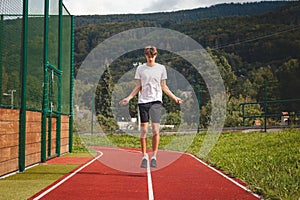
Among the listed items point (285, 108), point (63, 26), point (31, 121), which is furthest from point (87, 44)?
point (31, 121)

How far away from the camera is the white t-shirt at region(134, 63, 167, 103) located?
8984mm

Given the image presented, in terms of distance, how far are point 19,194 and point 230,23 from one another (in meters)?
75.0

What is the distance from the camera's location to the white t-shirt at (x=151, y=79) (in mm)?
8984

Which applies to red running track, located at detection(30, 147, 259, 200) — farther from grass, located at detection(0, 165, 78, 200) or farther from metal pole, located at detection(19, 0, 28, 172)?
metal pole, located at detection(19, 0, 28, 172)

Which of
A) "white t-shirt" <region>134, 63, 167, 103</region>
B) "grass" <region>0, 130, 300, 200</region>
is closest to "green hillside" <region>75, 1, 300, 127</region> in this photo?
"grass" <region>0, 130, 300, 200</region>

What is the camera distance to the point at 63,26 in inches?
696

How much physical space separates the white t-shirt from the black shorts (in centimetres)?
7

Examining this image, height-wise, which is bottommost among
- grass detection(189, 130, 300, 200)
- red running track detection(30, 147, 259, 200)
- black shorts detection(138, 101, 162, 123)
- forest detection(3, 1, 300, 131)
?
red running track detection(30, 147, 259, 200)

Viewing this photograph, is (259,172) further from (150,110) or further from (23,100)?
(23,100)

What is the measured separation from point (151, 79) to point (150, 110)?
529 millimetres

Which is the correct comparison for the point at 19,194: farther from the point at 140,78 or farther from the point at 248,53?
the point at 248,53

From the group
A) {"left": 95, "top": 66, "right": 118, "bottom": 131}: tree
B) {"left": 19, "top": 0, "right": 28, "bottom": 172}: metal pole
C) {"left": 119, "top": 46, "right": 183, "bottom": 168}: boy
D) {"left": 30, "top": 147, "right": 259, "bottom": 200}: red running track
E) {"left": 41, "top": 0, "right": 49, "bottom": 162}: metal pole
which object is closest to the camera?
{"left": 30, "top": 147, "right": 259, "bottom": 200}: red running track

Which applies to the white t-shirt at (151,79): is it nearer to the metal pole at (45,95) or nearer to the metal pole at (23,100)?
the metal pole at (23,100)

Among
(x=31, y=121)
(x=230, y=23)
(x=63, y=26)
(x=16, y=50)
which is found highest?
(x=230, y=23)
